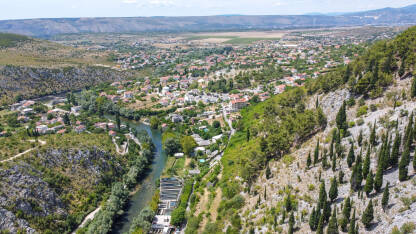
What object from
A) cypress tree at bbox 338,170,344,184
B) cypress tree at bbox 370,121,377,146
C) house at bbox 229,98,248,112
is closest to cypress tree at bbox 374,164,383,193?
cypress tree at bbox 338,170,344,184

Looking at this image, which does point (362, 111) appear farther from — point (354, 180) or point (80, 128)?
point (80, 128)

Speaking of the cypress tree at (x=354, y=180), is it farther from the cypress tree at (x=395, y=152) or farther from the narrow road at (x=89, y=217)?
the narrow road at (x=89, y=217)

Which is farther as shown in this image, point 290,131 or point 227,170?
point 227,170

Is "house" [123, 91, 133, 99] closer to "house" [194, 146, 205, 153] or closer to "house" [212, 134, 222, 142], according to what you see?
"house" [212, 134, 222, 142]

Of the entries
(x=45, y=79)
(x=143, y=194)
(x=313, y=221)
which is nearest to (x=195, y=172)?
(x=143, y=194)

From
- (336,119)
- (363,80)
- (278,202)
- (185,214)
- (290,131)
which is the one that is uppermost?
(363,80)

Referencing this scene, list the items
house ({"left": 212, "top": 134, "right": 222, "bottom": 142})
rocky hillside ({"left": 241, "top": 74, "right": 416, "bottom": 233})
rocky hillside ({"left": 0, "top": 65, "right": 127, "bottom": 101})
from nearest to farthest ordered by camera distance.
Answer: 1. rocky hillside ({"left": 241, "top": 74, "right": 416, "bottom": 233})
2. house ({"left": 212, "top": 134, "right": 222, "bottom": 142})
3. rocky hillside ({"left": 0, "top": 65, "right": 127, "bottom": 101})

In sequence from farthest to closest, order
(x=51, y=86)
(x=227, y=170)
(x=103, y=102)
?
(x=51, y=86), (x=103, y=102), (x=227, y=170)

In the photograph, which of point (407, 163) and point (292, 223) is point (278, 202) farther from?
point (407, 163)

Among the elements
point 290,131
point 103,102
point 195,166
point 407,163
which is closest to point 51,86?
point 103,102
